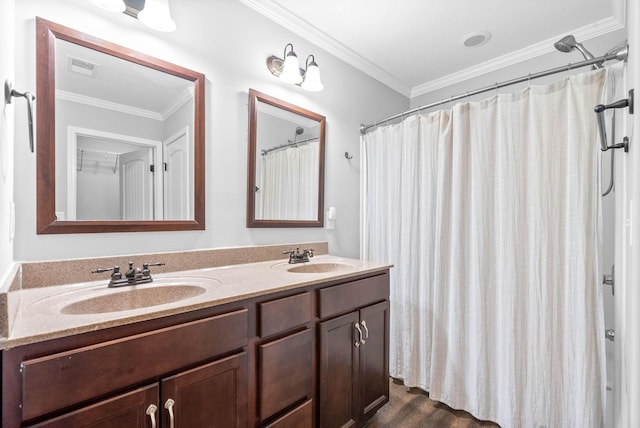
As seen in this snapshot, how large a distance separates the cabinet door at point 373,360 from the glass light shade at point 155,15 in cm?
172

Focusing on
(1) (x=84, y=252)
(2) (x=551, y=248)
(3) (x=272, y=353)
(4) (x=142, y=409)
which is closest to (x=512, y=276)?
(2) (x=551, y=248)

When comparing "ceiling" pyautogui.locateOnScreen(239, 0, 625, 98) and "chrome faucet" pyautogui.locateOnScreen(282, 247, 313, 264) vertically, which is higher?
"ceiling" pyautogui.locateOnScreen(239, 0, 625, 98)

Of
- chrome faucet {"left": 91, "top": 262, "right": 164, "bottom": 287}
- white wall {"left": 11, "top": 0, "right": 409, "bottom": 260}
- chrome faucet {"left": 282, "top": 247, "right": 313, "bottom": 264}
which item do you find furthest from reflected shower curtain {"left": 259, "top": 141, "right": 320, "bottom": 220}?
chrome faucet {"left": 91, "top": 262, "right": 164, "bottom": 287}

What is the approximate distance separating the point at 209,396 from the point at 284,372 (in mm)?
329

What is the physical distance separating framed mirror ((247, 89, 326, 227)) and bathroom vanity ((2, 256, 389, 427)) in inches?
14.8

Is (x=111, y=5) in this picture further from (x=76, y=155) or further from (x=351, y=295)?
(x=351, y=295)

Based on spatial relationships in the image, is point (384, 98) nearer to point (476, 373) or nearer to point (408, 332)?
point (408, 332)

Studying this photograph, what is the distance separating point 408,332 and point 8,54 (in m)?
2.44

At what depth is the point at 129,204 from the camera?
132 centimetres

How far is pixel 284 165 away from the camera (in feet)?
6.32

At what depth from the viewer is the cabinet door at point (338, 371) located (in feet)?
4.44

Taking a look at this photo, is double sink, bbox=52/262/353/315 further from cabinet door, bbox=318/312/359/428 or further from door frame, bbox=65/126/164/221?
cabinet door, bbox=318/312/359/428

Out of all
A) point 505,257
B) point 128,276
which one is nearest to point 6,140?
point 128,276

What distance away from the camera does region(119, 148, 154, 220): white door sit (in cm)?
131
